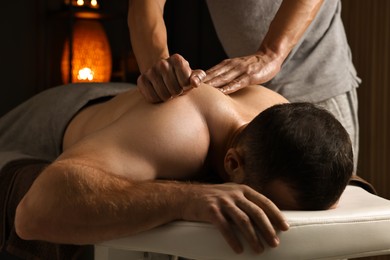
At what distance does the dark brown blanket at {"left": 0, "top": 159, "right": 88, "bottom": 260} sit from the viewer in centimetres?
168

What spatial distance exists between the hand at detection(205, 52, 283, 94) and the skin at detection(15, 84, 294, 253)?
0.12 metres

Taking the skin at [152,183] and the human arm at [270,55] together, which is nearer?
the skin at [152,183]

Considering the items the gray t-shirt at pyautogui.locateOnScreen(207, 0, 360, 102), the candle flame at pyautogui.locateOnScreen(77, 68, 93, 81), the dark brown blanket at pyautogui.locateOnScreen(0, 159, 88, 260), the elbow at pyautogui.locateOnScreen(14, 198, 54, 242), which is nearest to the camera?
the elbow at pyautogui.locateOnScreen(14, 198, 54, 242)

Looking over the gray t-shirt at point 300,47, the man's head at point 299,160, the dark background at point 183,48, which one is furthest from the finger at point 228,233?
the dark background at point 183,48

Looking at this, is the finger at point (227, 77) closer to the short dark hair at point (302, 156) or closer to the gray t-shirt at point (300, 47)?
the short dark hair at point (302, 156)

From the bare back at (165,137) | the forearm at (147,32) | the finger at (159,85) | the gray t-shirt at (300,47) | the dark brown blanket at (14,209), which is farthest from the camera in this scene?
the gray t-shirt at (300,47)

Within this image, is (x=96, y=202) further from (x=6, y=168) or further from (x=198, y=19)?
(x=198, y=19)

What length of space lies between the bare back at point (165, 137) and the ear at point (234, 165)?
87 mm

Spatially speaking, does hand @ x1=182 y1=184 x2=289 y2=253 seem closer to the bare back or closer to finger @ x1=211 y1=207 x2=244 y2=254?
finger @ x1=211 y1=207 x2=244 y2=254

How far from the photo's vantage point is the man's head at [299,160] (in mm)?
1317

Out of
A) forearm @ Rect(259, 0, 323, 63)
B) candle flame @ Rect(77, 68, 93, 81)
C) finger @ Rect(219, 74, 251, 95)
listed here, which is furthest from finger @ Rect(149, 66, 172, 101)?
candle flame @ Rect(77, 68, 93, 81)

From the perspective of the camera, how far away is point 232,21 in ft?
7.63

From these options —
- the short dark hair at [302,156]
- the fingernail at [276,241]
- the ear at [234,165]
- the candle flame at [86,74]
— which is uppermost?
the short dark hair at [302,156]

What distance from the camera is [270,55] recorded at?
196 cm
